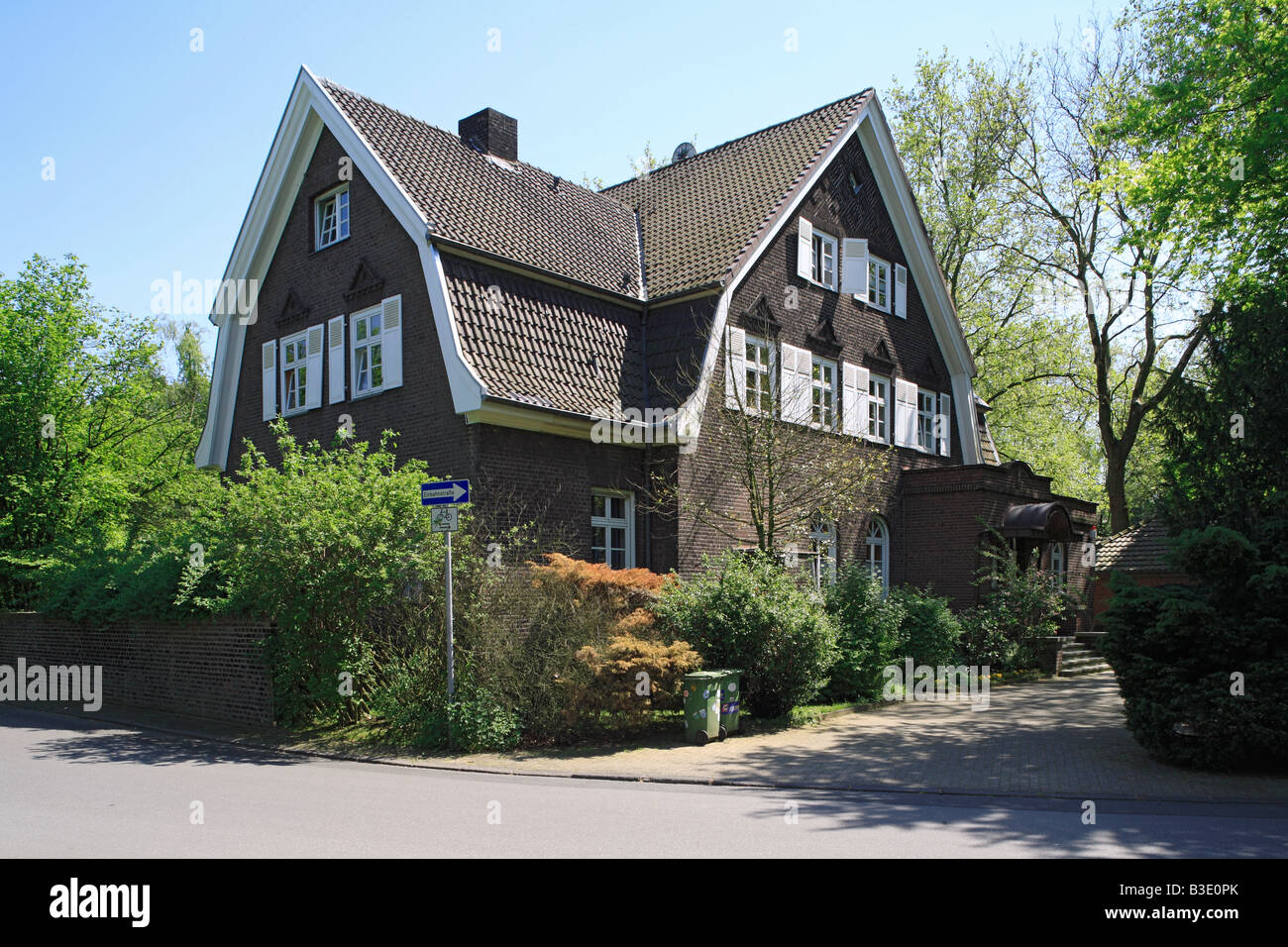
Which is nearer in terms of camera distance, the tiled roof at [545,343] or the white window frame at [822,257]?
the tiled roof at [545,343]

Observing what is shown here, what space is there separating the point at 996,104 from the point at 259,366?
23.9m

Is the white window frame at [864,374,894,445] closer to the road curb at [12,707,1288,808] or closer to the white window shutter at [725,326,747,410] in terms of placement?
the white window shutter at [725,326,747,410]

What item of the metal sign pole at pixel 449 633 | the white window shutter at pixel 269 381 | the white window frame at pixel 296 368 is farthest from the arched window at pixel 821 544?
the white window shutter at pixel 269 381

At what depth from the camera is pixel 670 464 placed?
17078mm

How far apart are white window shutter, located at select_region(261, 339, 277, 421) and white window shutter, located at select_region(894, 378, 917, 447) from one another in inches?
521

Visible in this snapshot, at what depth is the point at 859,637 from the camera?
14.9 meters

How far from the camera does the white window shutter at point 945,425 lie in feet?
78.8

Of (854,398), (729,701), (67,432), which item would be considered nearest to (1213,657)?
(729,701)

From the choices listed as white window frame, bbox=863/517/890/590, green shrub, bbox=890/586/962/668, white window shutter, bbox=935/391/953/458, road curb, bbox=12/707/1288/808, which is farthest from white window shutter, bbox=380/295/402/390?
white window shutter, bbox=935/391/953/458

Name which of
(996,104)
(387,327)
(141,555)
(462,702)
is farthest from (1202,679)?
(996,104)

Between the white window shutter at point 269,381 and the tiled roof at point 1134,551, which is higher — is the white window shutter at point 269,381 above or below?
above

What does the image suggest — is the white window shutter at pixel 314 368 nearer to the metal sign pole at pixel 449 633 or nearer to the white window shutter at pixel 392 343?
the white window shutter at pixel 392 343

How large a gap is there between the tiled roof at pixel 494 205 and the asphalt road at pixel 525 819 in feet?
30.2

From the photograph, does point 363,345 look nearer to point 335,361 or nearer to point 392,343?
point 335,361
